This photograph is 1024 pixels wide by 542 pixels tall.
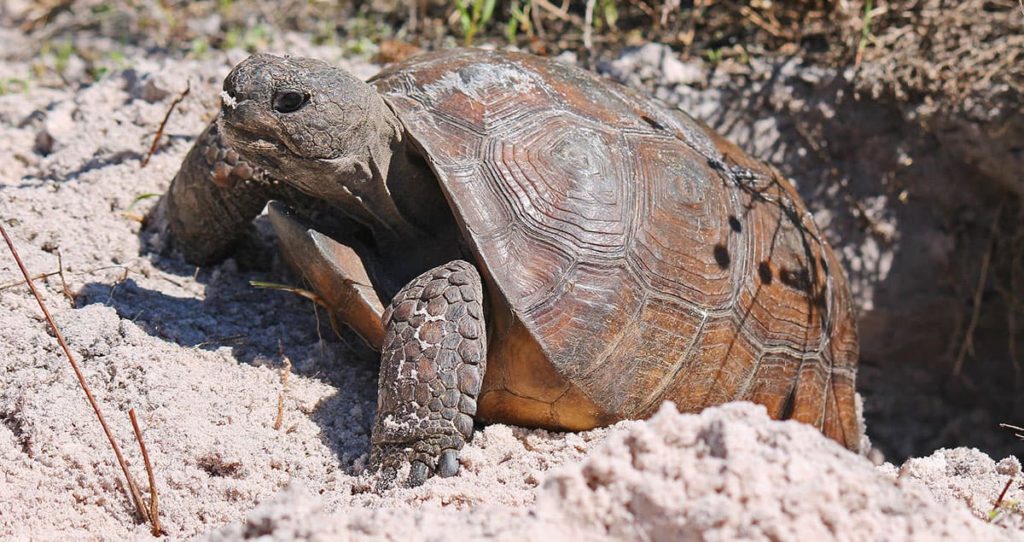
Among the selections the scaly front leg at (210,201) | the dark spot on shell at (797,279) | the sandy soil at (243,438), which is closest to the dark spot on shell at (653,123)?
the dark spot on shell at (797,279)

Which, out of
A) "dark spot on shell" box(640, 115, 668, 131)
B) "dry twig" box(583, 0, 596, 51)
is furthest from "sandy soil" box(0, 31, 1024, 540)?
"dry twig" box(583, 0, 596, 51)

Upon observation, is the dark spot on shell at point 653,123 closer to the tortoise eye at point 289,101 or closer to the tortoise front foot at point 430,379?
the tortoise front foot at point 430,379

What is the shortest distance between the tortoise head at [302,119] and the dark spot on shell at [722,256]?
1.27m

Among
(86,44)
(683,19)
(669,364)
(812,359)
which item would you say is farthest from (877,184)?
(86,44)

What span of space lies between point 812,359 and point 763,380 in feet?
1.05

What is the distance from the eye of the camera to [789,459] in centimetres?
191

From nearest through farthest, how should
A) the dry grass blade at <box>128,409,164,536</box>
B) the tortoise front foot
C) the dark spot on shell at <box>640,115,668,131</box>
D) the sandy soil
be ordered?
the sandy soil → the dry grass blade at <box>128,409,164,536</box> → the tortoise front foot → the dark spot on shell at <box>640,115,668,131</box>

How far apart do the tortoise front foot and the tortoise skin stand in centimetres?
15

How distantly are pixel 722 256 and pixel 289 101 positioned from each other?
1.62 metres

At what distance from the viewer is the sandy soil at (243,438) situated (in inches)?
75.3

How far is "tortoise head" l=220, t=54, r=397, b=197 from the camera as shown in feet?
9.50

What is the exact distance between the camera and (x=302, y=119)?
2.96 m

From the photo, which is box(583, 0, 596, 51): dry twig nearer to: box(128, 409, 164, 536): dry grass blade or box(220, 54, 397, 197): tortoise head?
box(220, 54, 397, 197): tortoise head

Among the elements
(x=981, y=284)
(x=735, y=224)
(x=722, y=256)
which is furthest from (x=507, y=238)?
(x=981, y=284)
